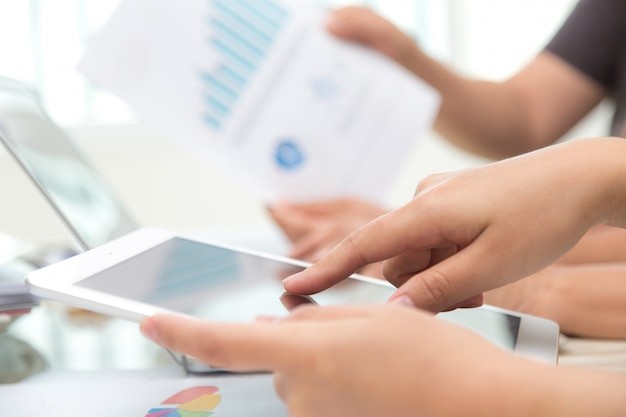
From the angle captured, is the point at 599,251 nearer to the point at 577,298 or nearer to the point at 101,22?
the point at 577,298

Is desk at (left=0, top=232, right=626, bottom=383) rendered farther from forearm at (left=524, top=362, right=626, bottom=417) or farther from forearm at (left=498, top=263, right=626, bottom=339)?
forearm at (left=524, top=362, right=626, bottom=417)

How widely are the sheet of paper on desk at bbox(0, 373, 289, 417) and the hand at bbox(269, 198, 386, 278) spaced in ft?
0.84

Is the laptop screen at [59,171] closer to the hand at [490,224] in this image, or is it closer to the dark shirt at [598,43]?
the hand at [490,224]

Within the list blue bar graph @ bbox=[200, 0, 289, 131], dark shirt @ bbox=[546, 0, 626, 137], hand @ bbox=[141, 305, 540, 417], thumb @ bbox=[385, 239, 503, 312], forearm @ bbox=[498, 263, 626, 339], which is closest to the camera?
hand @ bbox=[141, 305, 540, 417]

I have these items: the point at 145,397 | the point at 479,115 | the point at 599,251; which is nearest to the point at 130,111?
the point at 479,115

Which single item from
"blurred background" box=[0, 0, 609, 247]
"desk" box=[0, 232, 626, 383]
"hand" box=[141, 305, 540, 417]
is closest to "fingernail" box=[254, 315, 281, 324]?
"hand" box=[141, 305, 540, 417]

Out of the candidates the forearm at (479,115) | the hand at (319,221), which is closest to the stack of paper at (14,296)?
the hand at (319,221)

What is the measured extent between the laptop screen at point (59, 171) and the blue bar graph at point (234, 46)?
147 mm

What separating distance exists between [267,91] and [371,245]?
448 millimetres

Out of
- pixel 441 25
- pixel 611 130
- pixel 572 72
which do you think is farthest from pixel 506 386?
pixel 441 25

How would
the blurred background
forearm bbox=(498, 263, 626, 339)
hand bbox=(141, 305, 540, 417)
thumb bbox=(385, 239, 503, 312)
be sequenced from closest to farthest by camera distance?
1. hand bbox=(141, 305, 540, 417)
2. thumb bbox=(385, 239, 503, 312)
3. forearm bbox=(498, 263, 626, 339)
4. the blurred background

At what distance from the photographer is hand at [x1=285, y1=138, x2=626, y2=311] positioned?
0.36 metres

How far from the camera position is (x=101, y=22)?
1873 mm

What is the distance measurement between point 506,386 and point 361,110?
0.61 m
